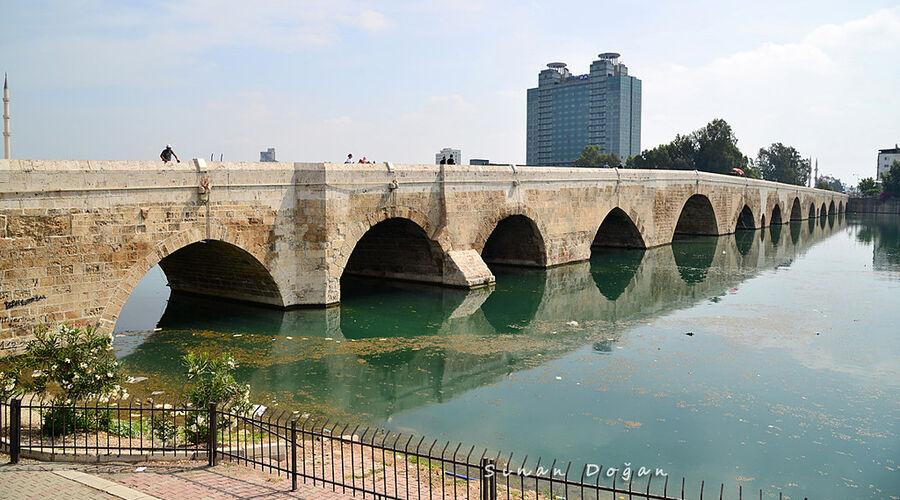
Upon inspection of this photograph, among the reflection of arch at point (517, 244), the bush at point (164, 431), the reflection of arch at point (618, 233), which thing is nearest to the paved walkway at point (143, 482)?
the bush at point (164, 431)

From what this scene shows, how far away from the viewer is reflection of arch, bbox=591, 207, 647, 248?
33.3m

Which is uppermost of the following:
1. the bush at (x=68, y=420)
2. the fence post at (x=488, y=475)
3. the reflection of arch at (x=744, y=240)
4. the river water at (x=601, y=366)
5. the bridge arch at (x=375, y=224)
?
the bridge arch at (x=375, y=224)

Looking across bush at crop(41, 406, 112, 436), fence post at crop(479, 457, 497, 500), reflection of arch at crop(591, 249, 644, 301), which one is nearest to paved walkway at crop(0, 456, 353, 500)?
bush at crop(41, 406, 112, 436)

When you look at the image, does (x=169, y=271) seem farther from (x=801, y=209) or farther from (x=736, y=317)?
(x=801, y=209)

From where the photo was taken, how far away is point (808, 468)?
28.8 ft

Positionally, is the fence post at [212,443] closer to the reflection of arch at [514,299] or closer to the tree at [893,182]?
the reflection of arch at [514,299]

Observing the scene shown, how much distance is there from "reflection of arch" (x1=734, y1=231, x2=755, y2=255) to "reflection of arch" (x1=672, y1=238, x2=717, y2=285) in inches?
51.3

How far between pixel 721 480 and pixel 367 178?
485 inches

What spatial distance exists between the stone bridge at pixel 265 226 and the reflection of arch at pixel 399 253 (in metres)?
0.05

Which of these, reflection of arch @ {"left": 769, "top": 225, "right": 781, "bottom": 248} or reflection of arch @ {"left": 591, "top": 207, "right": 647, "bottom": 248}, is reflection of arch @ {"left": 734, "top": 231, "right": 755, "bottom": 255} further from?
reflection of arch @ {"left": 591, "top": 207, "right": 647, "bottom": 248}

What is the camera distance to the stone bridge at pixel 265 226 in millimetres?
12297

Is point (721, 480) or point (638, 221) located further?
point (638, 221)

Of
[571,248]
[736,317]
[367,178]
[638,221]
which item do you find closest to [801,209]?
[638,221]

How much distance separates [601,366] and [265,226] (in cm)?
839
